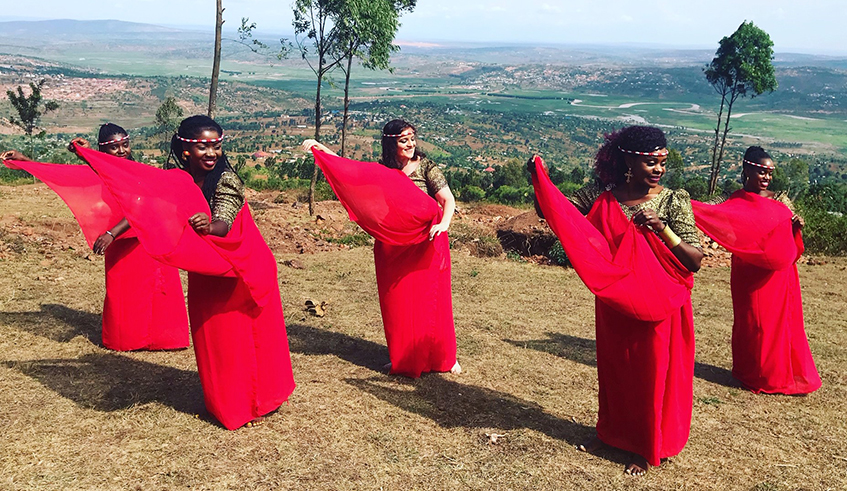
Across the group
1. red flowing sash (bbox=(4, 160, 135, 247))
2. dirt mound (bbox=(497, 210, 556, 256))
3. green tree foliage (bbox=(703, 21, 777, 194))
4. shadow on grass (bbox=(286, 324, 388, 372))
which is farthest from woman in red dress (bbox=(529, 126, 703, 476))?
green tree foliage (bbox=(703, 21, 777, 194))

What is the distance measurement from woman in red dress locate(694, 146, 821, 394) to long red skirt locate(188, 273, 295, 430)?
3792 millimetres

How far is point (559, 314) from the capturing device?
8727 millimetres

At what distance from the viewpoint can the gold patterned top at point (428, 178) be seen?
5793 millimetres

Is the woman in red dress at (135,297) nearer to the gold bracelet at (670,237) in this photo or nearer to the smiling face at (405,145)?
the smiling face at (405,145)

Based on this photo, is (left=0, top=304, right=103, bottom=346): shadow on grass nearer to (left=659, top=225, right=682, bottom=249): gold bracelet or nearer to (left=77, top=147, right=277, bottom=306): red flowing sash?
(left=77, top=147, right=277, bottom=306): red flowing sash

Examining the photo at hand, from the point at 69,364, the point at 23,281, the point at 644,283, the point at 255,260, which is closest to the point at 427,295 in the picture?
the point at 255,260

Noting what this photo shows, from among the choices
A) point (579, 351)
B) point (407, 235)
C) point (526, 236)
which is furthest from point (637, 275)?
point (526, 236)

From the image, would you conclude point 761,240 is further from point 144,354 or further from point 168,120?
point 168,120

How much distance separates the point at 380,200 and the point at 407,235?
0.36m

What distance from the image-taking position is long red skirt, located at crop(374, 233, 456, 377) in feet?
19.0

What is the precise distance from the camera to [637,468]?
4.36 m

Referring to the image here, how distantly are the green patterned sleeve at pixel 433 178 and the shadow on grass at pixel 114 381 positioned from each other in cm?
252

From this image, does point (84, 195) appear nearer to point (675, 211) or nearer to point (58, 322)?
point (58, 322)

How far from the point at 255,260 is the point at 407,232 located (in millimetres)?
1486
